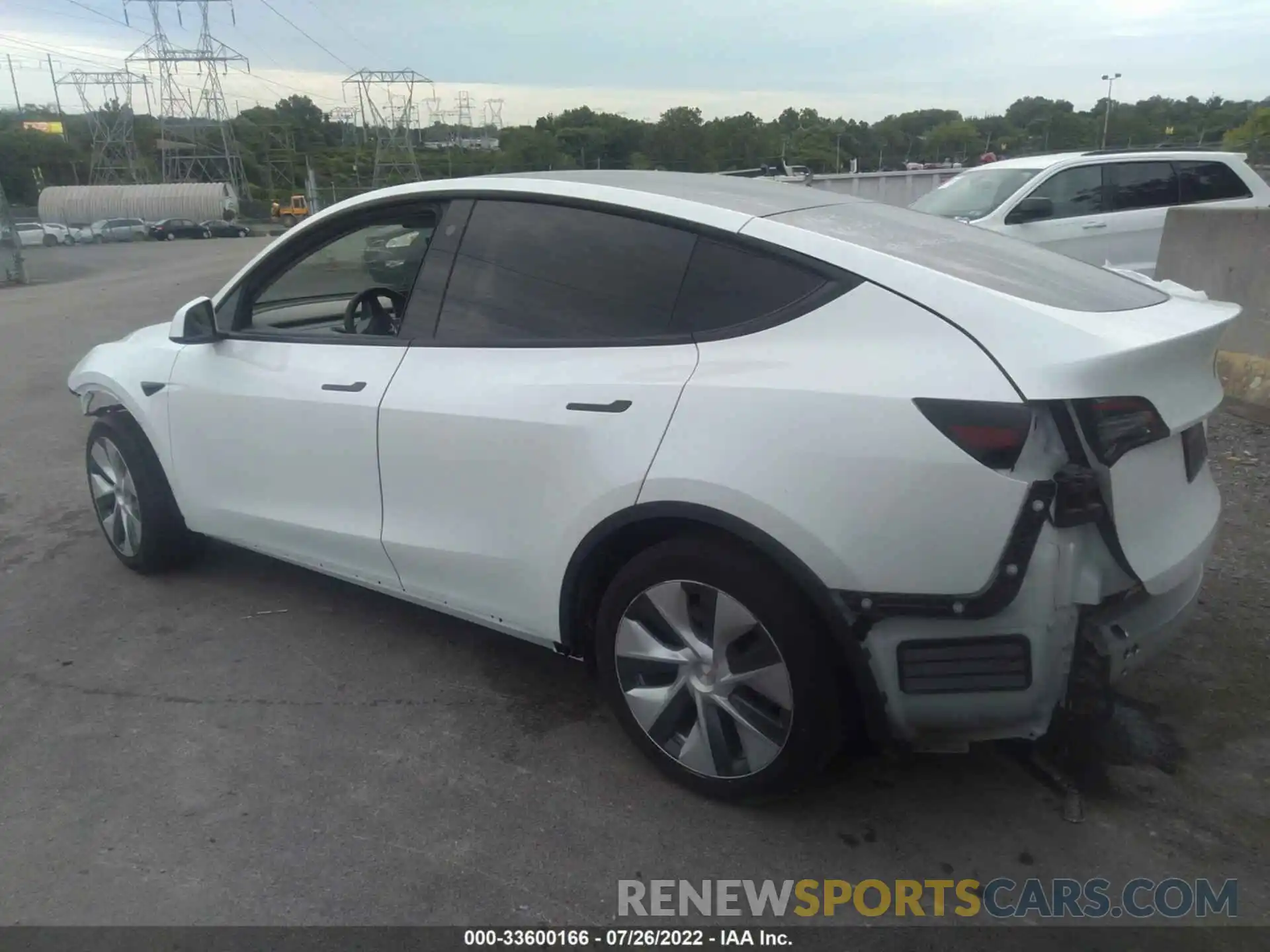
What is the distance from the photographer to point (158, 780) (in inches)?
119

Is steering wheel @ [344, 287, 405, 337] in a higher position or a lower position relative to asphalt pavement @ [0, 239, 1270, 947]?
higher

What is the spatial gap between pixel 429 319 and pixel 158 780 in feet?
5.61

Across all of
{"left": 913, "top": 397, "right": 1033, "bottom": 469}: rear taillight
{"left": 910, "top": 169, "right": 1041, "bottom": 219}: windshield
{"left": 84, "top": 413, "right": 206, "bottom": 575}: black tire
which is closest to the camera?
{"left": 913, "top": 397, "right": 1033, "bottom": 469}: rear taillight

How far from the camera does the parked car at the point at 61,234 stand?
44906 millimetres

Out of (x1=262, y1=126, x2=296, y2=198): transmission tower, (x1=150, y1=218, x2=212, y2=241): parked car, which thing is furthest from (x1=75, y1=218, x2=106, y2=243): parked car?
(x1=262, y1=126, x2=296, y2=198): transmission tower

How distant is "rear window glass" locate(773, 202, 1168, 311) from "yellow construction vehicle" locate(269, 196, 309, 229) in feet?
177

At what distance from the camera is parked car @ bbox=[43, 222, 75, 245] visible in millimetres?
44906

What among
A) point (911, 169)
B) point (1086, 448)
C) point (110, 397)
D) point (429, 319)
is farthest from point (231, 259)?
point (1086, 448)

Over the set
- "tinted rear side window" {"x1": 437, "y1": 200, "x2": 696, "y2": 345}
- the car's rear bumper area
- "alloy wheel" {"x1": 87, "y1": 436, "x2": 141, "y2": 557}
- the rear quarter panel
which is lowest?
"alloy wheel" {"x1": 87, "y1": 436, "x2": 141, "y2": 557}

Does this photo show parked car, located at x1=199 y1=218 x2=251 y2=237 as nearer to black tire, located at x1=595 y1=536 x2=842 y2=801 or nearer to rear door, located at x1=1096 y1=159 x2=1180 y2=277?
rear door, located at x1=1096 y1=159 x2=1180 y2=277

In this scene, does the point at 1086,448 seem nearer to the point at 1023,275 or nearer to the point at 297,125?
the point at 1023,275

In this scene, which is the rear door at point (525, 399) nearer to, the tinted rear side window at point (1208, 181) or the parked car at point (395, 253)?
the parked car at point (395, 253)

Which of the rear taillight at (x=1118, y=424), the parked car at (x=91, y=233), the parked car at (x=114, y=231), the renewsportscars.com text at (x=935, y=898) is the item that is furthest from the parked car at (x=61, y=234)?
the rear taillight at (x=1118, y=424)

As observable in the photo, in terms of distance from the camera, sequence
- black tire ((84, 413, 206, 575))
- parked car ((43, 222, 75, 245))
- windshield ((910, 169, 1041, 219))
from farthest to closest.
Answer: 1. parked car ((43, 222, 75, 245))
2. windshield ((910, 169, 1041, 219))
3. black tire ((84, 413, 206, 575))
